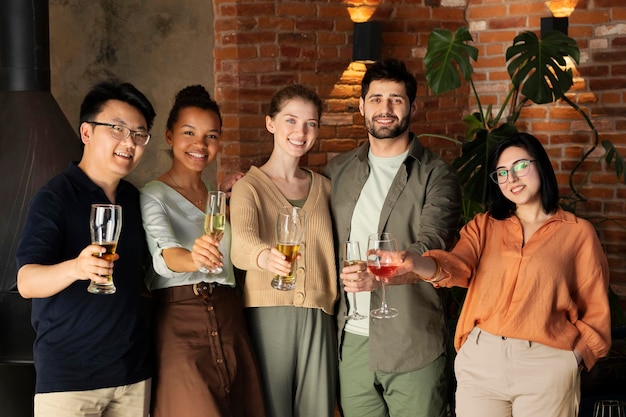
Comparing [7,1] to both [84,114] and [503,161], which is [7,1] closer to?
[84,114]

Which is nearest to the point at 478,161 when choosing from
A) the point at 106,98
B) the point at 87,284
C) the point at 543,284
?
the point at 543,284

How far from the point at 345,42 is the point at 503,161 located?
9.04 feet

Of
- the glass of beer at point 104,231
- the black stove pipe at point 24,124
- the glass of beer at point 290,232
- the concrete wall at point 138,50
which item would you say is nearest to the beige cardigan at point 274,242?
the glass of beer at point 290,232

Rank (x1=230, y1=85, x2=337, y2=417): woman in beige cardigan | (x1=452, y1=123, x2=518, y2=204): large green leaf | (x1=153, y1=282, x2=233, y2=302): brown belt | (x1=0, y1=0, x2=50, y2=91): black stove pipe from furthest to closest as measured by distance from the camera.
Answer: (x1=452, y1=123, x2=518, y2=204): large green leaf, (x1=0, y1=0, x2=50, y2=91): black stove pipe, (x1=230, y1=85, x2=337, y2=417): woman in beige cardigan, (x1=153, y1=282, x2=233, y2=302): brown belt

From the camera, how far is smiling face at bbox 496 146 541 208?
10.3 ft

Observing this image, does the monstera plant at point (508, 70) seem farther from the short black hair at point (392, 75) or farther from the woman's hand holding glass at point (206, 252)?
the woman's hand holding glass at point (206, 252)

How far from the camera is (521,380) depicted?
9.97ft

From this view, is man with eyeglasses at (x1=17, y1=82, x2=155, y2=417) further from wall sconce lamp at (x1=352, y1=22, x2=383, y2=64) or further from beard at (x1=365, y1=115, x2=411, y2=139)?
wall sconce lamp at (x1=352, y1=22, x2=383, y2=64)

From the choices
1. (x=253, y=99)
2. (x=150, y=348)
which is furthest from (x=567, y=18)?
(x=150, y=348)

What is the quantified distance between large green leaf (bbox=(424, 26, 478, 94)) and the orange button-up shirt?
1.77m

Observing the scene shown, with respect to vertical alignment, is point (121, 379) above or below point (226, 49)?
below

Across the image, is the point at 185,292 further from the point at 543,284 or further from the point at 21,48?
the point at 21,48

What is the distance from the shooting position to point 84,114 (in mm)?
3076

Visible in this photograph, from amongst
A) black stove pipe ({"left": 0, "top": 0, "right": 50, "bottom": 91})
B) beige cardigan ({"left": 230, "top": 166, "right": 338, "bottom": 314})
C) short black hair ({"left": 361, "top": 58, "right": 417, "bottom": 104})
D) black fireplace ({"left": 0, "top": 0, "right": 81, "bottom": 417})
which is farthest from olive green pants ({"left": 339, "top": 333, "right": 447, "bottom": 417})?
black stove pipe ({"left": 0, "top": 0, "right": 50, "bottom": 91})
